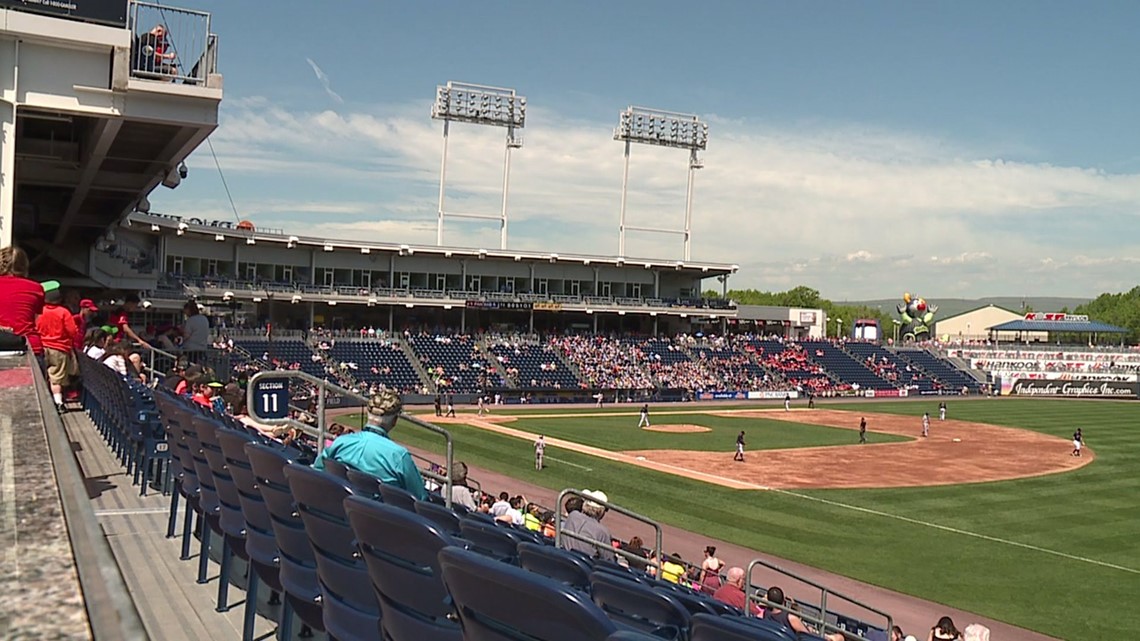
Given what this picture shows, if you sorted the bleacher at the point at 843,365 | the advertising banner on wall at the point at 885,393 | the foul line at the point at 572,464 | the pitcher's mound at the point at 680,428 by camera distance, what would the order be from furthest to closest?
the bleacher at the point at 843,365, the advertising banner on wall at the point at 885,393, the pitcher's mound at the point at 680,428, the foul line at the point at 572,464

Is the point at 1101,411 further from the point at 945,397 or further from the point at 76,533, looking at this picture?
the point at 76,533

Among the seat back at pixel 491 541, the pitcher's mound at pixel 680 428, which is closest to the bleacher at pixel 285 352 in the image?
the pitcher's mound at pixel 680 428

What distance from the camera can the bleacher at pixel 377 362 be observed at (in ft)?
176

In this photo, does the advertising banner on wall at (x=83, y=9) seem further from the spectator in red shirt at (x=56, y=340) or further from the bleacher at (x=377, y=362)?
the bleacher at (x=377, y=362)

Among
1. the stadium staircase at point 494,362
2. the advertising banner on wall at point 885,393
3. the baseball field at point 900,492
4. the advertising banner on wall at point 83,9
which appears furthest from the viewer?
the advertising banner on wall at point 885,393

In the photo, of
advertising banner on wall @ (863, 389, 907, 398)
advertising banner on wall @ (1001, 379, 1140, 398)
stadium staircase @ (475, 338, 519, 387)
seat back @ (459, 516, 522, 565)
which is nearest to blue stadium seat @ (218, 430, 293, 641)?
seat back @ (459, 516, 522, 565)

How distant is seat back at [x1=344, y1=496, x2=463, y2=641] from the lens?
255 centimetres

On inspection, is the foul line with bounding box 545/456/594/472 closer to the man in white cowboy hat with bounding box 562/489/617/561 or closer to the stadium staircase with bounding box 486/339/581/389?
the man in white cowboy hat with bounding box 562/489/617/561

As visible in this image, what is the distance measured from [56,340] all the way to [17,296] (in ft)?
5.29

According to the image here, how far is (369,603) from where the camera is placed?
322cm

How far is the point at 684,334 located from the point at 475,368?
77.4ft

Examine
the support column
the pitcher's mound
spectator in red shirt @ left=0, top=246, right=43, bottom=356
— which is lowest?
the pitcher's mound

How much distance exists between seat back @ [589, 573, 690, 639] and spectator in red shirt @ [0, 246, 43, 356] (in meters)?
6.85

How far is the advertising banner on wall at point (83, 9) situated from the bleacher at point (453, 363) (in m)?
42.5
